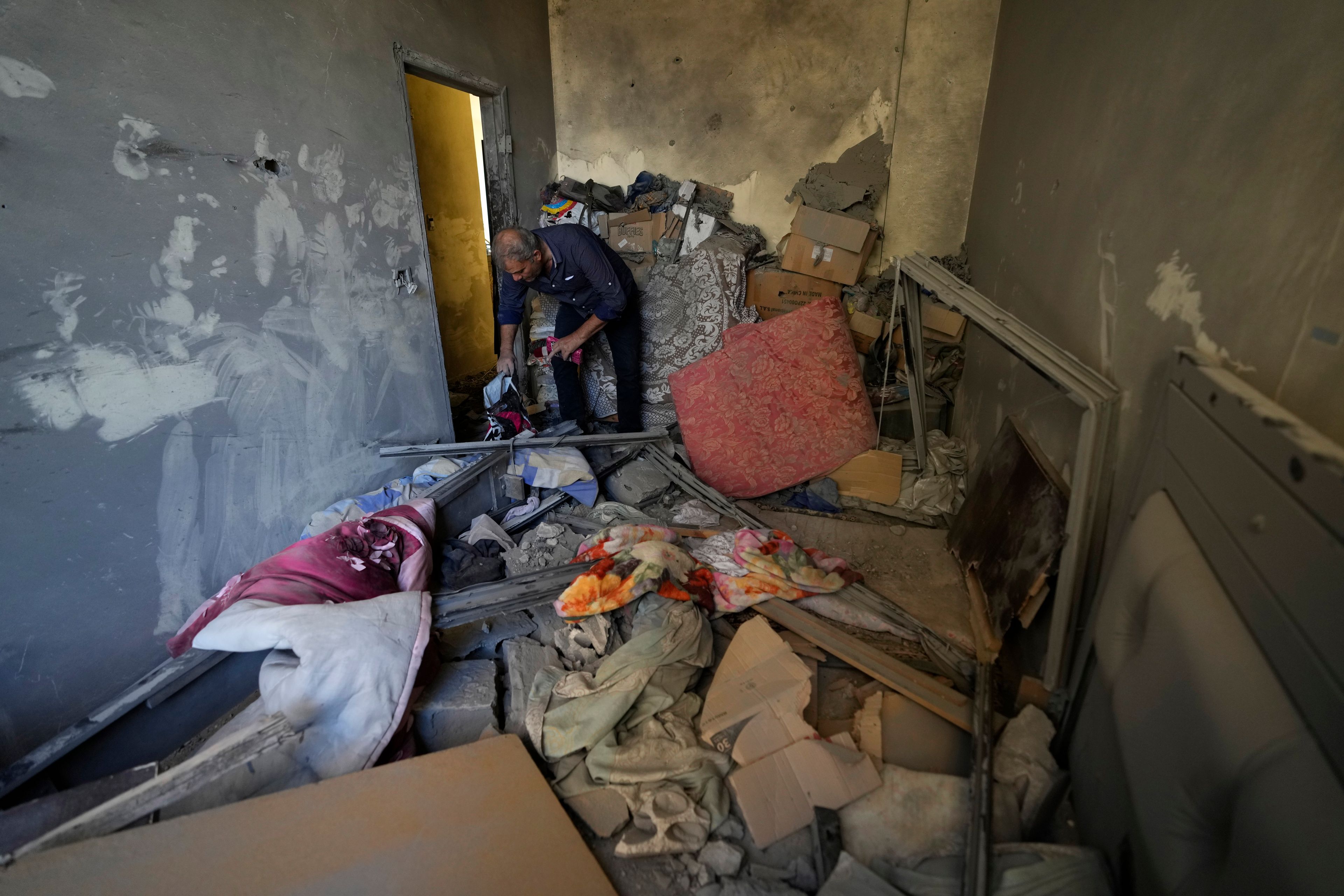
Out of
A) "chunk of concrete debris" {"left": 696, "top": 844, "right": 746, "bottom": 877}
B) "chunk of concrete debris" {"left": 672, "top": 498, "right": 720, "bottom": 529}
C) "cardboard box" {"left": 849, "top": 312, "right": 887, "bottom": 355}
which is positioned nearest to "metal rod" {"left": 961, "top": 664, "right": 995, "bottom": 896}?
"chunk of concrete debris" {"left": 696, "top": 844, "right": 746, "bottom": 877}

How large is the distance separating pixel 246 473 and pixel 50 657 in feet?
2.65

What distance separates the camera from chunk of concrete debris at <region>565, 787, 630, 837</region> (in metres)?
1.61

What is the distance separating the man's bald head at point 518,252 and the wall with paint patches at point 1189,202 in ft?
7.75

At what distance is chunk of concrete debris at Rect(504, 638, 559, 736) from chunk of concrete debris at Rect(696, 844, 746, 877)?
25.2 inches

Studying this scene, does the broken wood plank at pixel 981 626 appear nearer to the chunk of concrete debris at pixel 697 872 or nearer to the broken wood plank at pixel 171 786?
the chunk of concrete debris at pixel 697 872

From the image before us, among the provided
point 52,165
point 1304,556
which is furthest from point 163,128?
point 1304,556

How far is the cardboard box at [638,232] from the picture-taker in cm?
Result: 432

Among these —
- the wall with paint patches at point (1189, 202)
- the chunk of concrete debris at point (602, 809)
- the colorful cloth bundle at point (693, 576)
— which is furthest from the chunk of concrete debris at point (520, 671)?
the wall with paint patches at point (1189, 202)

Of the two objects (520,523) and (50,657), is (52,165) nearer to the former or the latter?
(50,657)

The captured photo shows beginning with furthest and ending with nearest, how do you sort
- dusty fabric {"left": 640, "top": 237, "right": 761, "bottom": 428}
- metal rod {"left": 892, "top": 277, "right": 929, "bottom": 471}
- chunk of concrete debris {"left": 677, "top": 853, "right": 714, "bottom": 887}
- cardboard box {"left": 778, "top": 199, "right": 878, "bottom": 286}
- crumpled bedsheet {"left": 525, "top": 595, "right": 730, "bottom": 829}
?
dusty fabric {"left": 640, "top": 237, "right": 761, "bottom": 428}, cardboard box {"left": 778, "top": 199, "right": 878, "bottom": 286}, metal rod {"left": 892, "top": 277, "right": 929, "bottom": 471}, crumpled bedsheet {"left": 525, "top": 595, "right": 730, "bottom": 829}, chunk of concrete debris {"left": 677, "top": 853, "right": 714, "bottom": 887}

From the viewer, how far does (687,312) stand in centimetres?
413

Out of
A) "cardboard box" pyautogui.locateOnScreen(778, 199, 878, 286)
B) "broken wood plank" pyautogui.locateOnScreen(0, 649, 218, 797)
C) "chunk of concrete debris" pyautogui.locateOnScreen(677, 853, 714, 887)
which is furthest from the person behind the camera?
"cardboard box" pyautogui.locateOnScreen(778, 199, 878, 286)

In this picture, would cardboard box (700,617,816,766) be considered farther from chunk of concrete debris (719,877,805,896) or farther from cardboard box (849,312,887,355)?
cardboard box (849,312,887,355)

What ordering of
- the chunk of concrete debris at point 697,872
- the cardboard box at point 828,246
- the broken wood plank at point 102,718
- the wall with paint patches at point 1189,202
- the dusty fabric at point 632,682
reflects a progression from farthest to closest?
the cardboard box at point 828,246 < the dusty fabric at point 632,682 < the broken wood plank at point 102,718 < the chunk of concrete debris at point 697,872 < the wall with paint patches at point 1189,202
